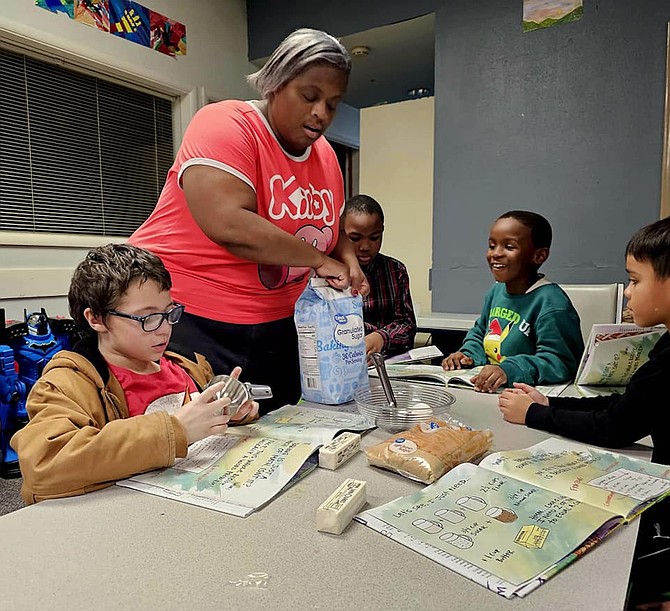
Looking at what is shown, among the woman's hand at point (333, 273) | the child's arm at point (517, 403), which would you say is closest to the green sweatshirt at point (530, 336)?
the child's arm at point (517, 403)

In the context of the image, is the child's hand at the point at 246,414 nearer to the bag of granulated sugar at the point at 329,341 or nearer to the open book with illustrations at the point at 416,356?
the bag of granulated sugar at the point at 329,341

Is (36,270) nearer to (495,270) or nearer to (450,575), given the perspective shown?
(495,270)

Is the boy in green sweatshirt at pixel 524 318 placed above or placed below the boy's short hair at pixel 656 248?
below

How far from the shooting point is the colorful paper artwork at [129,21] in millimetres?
2600

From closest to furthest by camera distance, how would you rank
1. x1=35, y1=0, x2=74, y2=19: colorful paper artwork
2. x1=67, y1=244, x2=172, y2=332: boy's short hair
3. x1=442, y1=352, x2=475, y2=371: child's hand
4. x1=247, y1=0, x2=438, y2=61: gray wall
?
1. x1=67, y1=244, x2=172, y2=332: boy's short hair
2. x1=442, y1=352, x2=475, y2=371: child's hand
3. x1=35, y1=0, x2=74, y2=19: colorful paper artwork
4. x1=247, y1=0, x2=438, y2=61: gray wall

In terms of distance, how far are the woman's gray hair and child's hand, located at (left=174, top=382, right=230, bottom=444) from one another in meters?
0.60

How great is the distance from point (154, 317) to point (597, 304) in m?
1.55

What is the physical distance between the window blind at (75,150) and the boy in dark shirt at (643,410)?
8.31 feet

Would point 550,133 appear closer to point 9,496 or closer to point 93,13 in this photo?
point 93,13

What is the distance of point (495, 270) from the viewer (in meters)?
1.61

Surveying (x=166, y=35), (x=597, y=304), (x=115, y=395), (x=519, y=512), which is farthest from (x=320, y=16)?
(x=519, y=512)

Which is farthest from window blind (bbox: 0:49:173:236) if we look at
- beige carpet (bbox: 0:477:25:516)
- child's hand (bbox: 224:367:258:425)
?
child's hand (bbox: 224:367:258:425)

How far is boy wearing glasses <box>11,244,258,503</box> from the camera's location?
64 cm

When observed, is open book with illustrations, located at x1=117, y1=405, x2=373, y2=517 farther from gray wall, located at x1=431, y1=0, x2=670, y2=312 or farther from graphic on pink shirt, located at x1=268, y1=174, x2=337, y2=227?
gray wall, located at x1=431, y1=0, x2=670, y2=312
